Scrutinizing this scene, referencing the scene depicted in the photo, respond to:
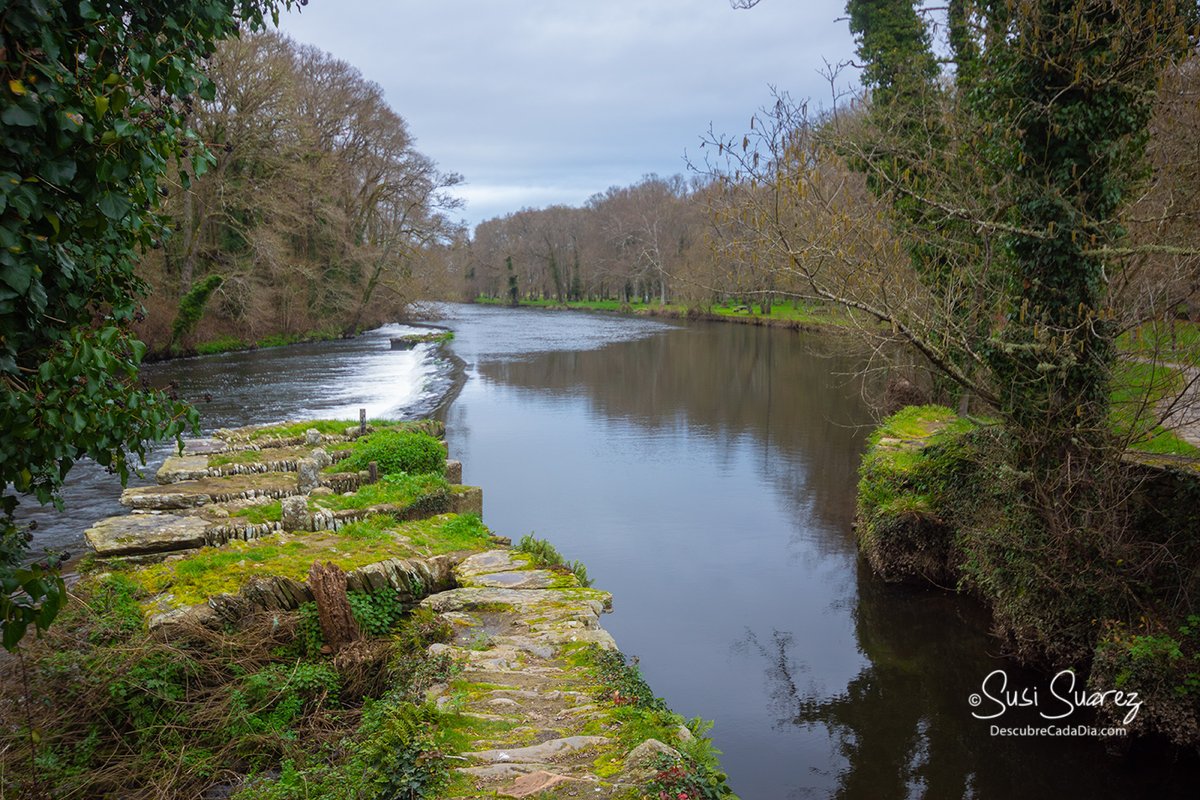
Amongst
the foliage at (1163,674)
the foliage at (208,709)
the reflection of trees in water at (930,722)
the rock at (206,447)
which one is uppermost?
the rock at (206,447)

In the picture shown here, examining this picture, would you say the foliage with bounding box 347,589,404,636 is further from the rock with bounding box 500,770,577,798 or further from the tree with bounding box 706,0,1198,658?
the tree with bounding box 706,0,1198,658

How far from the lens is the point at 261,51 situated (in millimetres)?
31219

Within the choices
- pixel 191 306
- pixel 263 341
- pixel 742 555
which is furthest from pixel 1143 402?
pixel 263 341

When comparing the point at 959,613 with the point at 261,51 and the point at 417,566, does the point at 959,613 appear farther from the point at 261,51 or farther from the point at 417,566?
the point at 261,51

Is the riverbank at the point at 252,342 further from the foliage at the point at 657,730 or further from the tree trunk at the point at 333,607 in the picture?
the foliage at the point at 657,730

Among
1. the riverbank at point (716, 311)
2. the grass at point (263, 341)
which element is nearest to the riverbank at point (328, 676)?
the grass at point (263, 341)

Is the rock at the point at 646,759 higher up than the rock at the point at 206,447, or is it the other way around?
the rock at the point at 206,447

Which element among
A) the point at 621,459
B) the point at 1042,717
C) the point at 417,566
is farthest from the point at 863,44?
the point at 417,566

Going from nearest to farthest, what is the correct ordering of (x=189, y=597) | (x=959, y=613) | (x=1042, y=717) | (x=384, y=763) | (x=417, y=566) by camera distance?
(x=384, y=763) → (x=189, y=597) → (x=417, y=566) → (x=1042, y=717) → (x=959, y=613)

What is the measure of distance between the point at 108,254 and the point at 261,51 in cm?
3257

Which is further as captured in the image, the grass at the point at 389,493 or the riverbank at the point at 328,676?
the grass at the point at 389,493

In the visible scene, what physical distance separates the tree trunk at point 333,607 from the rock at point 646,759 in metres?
3.08

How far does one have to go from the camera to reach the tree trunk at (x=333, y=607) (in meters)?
6.22

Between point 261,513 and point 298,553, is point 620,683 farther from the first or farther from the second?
point 261,513
